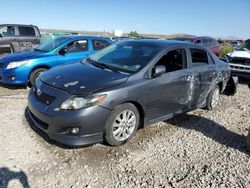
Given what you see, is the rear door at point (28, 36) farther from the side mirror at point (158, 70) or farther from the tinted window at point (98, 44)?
the side mirror at point (158, 70)

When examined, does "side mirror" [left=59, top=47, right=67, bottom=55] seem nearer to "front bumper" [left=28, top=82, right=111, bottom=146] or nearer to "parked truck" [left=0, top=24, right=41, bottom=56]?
"front bumper" [left=28, top=82, right=111, bottom=146]

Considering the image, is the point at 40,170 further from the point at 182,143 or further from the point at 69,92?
the point at 182,143

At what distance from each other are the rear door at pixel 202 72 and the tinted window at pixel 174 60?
0.26 meters

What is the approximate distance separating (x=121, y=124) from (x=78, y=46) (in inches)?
176

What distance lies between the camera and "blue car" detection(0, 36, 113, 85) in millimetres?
6656

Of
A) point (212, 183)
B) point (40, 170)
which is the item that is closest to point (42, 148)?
point (40, 170)

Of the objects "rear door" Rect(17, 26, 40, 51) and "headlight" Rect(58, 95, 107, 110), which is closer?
"headlight" Rect(58, 95, 107, 110)

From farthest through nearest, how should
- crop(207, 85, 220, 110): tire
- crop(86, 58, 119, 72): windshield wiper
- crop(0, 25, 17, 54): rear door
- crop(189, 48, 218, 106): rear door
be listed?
crop(0, 25, 17, 54): rear door
crop(207, 85, 220, 110): tire
crop(189, 48, 218, 106): rear door
crop(86, 58, 119, 72): windshield wiper

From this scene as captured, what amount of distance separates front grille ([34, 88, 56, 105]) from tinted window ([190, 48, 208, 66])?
9.83ft

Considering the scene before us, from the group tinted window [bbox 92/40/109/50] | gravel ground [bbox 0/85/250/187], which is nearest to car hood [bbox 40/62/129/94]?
gravel ground [bbox 0/85/250/187]

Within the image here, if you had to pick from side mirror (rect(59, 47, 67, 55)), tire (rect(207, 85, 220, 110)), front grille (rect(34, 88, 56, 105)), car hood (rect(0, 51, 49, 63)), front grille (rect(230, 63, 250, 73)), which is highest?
side mirror (rect(59, 47, 67, 55))

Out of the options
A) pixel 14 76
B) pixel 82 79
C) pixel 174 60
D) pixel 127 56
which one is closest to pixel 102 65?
pixel 127 56

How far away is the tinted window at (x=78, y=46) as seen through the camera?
25.0 ft

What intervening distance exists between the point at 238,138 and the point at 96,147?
2682 millimetres
